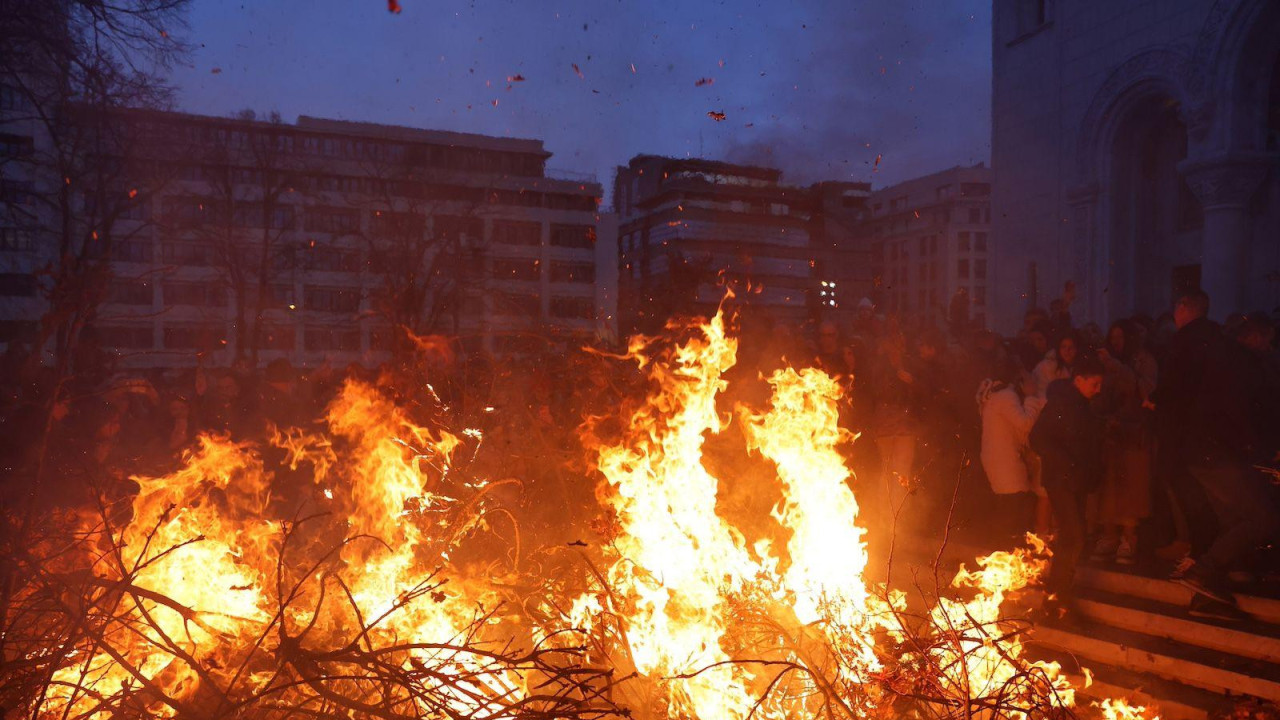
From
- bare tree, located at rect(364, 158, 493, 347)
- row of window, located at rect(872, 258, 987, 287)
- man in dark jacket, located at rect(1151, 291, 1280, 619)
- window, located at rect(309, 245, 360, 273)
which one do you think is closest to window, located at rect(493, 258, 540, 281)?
bare tree, located at rect(364, 158, 493, 347)

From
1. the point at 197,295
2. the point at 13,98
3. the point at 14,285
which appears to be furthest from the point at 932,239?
the point at 13,98

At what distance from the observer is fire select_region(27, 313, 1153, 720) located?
412cm

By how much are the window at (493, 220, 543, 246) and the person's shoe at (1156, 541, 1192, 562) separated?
47059 mm

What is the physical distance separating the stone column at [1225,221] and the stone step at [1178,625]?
959 centimetres

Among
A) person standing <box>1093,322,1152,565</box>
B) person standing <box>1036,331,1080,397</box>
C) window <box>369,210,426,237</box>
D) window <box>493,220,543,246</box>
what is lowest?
person standing <box>1093,322,1152,565</box>

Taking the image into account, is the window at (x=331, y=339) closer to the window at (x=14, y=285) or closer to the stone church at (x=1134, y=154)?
the window at (x=14, y=285)

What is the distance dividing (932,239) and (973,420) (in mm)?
76676

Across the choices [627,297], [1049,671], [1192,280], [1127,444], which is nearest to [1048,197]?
[1192,280]

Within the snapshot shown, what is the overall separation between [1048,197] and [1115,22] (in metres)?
3.56

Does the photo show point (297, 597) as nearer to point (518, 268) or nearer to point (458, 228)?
point (458, 228)

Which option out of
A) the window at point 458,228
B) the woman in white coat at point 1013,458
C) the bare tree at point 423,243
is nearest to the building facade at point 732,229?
the window at point 458,228

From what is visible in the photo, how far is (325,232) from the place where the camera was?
45906mm

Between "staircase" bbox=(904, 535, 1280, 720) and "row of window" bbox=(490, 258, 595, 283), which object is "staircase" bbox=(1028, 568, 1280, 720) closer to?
"staircase" bbox=(904, 535, 1280, 720)

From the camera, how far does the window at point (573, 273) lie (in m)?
53.0
